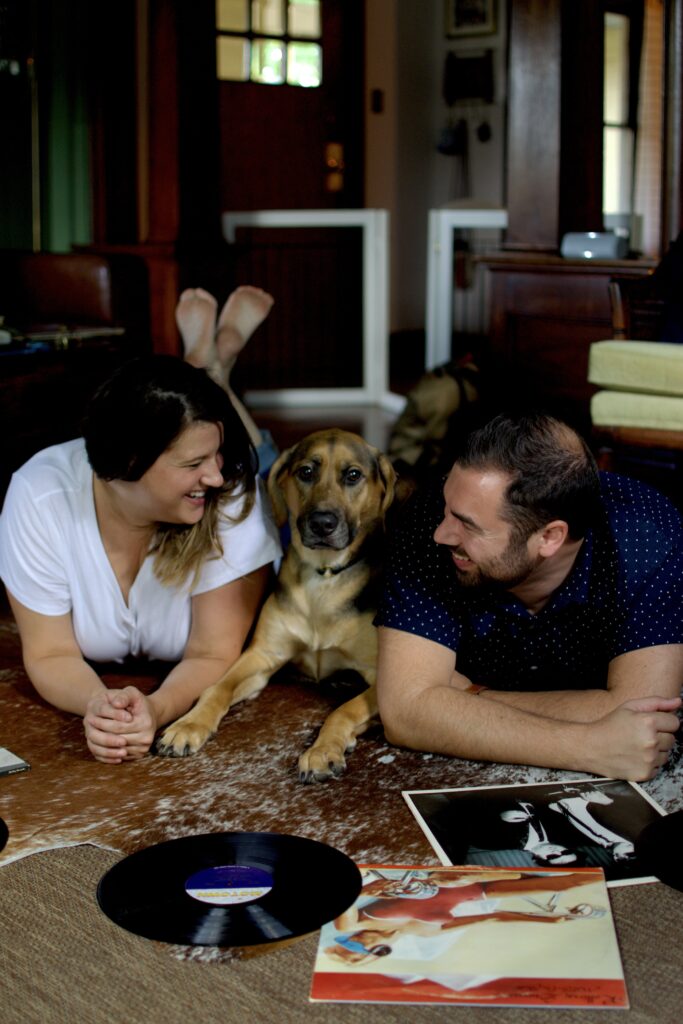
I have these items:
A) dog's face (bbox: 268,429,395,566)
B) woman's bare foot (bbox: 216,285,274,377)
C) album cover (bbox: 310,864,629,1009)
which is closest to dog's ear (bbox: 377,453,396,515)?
dog's face (bbox: 268,429,395,566)

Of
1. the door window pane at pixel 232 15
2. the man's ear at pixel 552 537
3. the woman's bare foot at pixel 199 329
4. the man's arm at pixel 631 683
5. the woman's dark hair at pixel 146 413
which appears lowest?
the man's arm at pixel 631 683

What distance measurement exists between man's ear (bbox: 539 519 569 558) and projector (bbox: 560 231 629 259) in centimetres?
333

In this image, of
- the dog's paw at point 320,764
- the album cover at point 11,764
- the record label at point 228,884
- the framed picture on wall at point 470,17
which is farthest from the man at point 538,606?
the framed picture on wall at point 470,17

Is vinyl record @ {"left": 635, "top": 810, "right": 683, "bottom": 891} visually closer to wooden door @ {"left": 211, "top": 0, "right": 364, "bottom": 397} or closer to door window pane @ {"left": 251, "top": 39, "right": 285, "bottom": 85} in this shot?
wooden door @ {"left": 211, "top": 0, "right": 364, "bottom": 397}

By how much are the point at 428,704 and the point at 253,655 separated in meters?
0.60

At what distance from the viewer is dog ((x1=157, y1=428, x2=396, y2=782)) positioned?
258 centimetres

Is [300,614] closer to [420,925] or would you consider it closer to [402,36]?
[420,925]

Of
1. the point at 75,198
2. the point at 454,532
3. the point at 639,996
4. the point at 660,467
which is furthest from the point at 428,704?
the point at 75,198

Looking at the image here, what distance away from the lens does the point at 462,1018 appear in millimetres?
1497

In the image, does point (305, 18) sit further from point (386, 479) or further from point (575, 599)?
point (575, 599)

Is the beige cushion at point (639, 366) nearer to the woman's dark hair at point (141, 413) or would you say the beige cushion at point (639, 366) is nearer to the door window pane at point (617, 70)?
the woman's dark hair at point (141, 413)

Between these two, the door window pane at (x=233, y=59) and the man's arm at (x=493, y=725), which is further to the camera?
the door window pane at (x=233, y=59)

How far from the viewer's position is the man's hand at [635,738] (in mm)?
2031

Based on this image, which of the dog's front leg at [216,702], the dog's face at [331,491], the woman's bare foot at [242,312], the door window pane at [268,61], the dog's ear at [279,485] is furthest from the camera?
the door window pane at [268,61]
